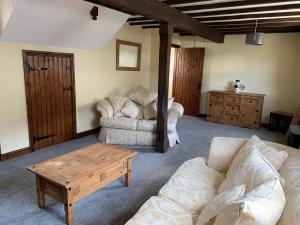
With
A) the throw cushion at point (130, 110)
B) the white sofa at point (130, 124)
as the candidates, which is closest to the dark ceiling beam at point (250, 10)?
the white sofa at point (130, 124)

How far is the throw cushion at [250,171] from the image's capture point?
137 centimetres

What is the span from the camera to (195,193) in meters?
1.81

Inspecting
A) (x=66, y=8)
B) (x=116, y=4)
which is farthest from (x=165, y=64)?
(x=66, y=8)

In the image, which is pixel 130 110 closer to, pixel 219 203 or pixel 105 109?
pixel 105 109

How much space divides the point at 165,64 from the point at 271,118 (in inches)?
129

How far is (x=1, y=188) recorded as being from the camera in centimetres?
266

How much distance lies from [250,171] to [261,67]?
483cm

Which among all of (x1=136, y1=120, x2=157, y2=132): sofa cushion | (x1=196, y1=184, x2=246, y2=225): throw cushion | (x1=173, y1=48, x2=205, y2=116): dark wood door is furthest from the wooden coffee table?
(x1=173, y1=48, x2=205, y2=116): dark wood door

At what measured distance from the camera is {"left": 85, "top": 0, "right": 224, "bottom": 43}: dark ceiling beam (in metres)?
2.62

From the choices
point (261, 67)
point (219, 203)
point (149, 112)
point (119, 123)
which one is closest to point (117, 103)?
point (119, 123)

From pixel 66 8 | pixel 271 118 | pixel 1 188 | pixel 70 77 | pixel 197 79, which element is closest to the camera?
pixel 1 188

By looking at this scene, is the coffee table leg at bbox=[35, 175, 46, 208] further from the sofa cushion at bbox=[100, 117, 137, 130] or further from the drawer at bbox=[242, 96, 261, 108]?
the drawer at bbox=[242, 96, 261, 108]

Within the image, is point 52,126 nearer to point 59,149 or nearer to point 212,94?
point 59,149

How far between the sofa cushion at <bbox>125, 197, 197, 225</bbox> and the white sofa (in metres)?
2.39
